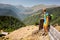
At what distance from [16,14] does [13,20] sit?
599 cm

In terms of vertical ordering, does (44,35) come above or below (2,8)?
below

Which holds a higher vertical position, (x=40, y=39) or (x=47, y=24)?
(x=47, y=24)

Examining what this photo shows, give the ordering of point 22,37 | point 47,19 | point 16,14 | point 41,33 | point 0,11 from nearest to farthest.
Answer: point 47,19 → point 41,33 → point 22,37 → point 0,11 → point 16,14

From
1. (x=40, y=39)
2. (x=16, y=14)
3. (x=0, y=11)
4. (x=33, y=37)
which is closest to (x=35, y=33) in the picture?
(x=33, y=37)

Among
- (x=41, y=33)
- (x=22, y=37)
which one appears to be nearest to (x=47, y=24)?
(x=41, y=33)

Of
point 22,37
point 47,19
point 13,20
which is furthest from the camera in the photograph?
point 13,20

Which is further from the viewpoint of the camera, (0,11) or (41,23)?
(0,11)

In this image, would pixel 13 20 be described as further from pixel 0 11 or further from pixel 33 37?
pixel 33 37

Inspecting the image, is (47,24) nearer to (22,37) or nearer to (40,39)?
(40,39)

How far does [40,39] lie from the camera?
19438 millimetres

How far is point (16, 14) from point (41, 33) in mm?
25106

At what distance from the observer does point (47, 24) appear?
18969 mm

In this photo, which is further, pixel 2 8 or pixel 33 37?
pixel 2 8

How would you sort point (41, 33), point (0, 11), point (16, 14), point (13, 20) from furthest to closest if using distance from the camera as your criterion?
point (13, 20)
point (16, 14)
point (0, 11)
point (41, 33)
